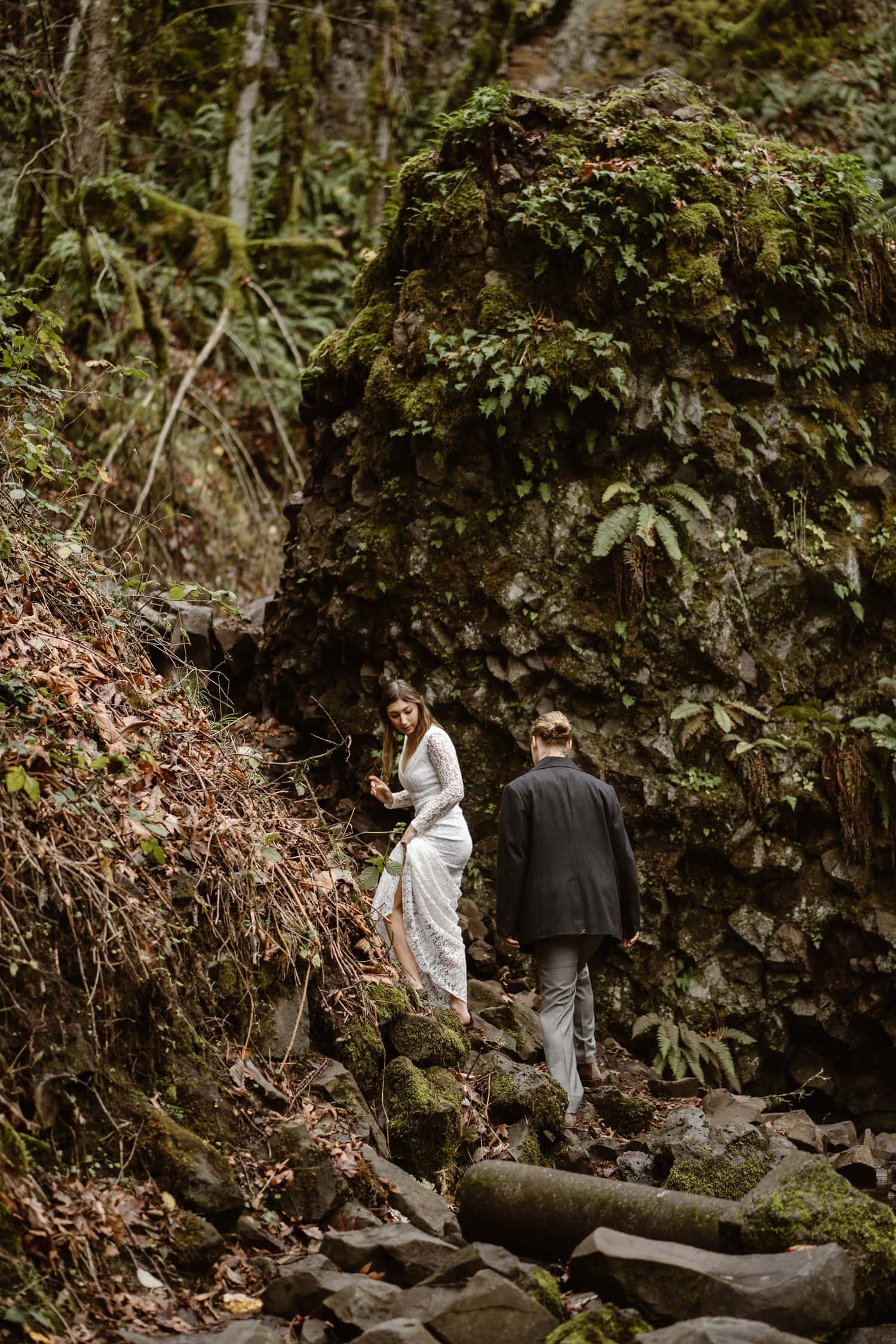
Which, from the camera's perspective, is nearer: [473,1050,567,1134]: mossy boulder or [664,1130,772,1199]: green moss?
[664,1130,772,1199]: green moss

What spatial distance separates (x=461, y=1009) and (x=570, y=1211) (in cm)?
276

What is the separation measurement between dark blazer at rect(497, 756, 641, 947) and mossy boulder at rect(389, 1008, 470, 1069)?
38.1 inches

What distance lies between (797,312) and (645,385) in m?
1.84

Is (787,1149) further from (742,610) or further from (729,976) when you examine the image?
(742,610)

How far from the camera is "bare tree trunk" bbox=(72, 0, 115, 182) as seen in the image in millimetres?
13617

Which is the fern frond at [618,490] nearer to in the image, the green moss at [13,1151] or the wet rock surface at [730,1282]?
the wet rock surface at [730,1282]

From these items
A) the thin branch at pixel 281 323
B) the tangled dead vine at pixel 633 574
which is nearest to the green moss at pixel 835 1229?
the tangled dead vine at pixel 633 574

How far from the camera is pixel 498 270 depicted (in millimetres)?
9922

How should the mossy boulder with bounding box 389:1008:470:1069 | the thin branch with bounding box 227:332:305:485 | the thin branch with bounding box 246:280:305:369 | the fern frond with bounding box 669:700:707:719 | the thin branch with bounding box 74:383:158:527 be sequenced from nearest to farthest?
the mossy boulder with bounding box 389:1008:470:1069 < the fern frond with bounding box 669:700:707:719 < the thin branch with bounding box 74:383:158:527 < the thin branch with bounding box 227:332:305:485 < the thin branch with bounding box 246:280:305:369

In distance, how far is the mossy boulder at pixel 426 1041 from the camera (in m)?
6.06

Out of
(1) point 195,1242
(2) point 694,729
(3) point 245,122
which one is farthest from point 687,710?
(3) point 245,122

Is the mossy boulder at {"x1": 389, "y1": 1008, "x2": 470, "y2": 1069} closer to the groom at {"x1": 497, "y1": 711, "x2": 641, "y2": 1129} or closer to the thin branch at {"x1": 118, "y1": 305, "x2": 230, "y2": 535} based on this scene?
the groom at {"x1": 497, "y1": 711, "x2": 641, "y2": 1129}

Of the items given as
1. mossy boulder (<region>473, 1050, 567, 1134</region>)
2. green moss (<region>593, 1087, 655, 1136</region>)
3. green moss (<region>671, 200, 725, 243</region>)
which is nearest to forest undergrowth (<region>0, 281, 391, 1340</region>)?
mossy boulder (<region>473, 1050, 567, 1134</region>)

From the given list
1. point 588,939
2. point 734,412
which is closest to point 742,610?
point 734,412
